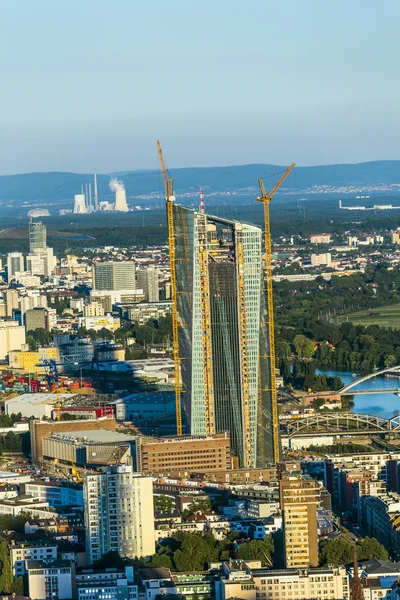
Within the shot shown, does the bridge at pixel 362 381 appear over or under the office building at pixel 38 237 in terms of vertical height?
under

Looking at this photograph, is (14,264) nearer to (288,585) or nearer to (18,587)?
(18,587)

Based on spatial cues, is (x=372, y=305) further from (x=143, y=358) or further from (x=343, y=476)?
(x=343, y=476)

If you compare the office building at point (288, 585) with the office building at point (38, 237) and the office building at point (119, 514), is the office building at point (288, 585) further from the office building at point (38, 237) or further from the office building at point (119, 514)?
the office building at point (38, 237)

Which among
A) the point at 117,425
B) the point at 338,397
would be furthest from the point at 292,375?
the point at 117,425

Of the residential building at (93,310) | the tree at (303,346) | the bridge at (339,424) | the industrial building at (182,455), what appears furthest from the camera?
the residential building at (93,310)

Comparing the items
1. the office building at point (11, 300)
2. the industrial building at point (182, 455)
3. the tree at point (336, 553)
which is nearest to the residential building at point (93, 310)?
the office building at point (11, 300)

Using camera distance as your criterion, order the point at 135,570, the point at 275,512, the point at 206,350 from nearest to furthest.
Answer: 1. the point at 135,570
2. the point at 275,512
3. the point at 206,350
